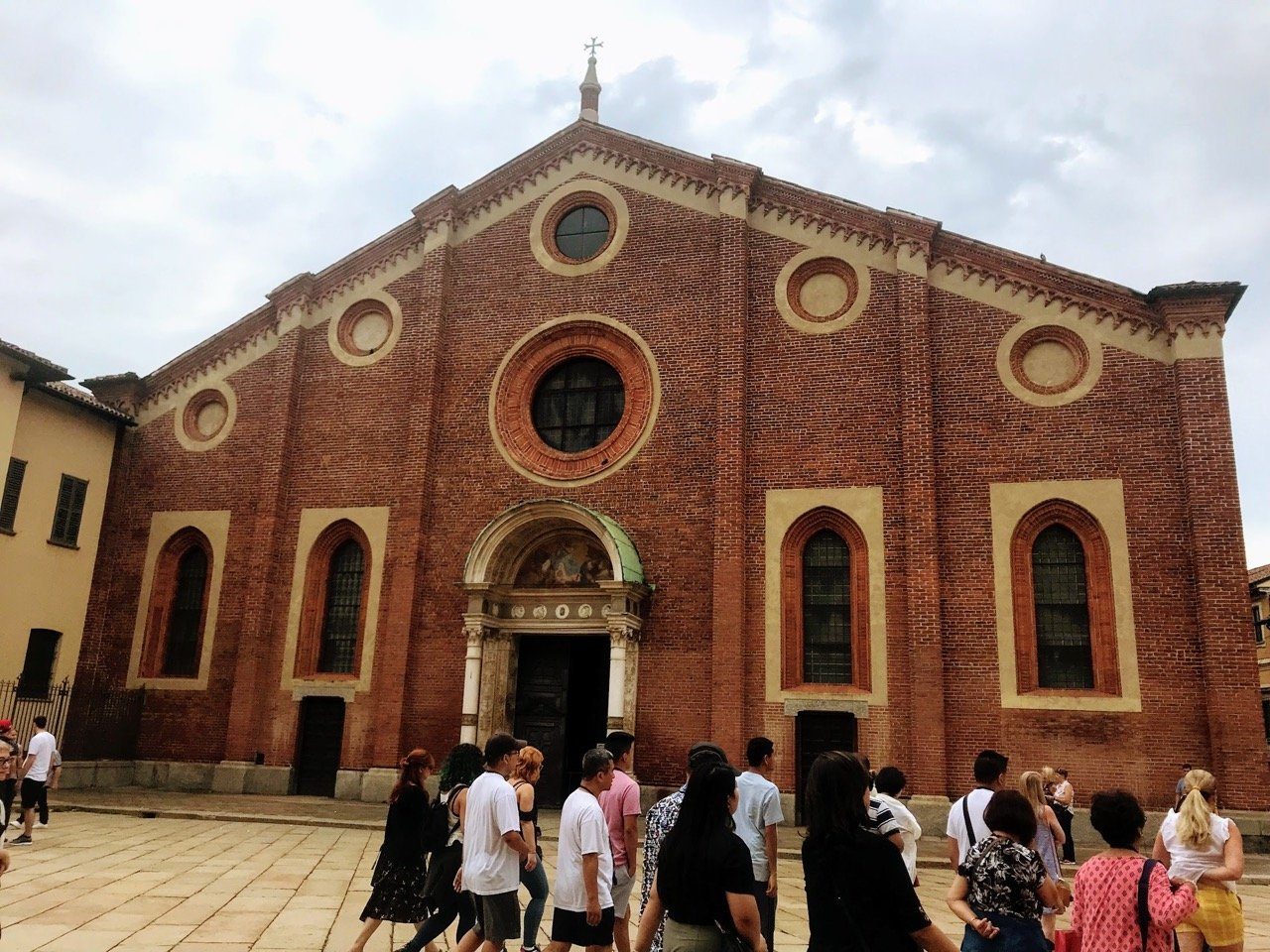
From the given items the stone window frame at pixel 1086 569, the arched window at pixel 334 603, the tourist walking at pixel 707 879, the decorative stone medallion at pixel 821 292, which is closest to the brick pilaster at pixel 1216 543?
the stone window frame at pixel 1086 569

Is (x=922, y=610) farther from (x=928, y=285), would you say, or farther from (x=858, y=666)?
(x=928, y=285)

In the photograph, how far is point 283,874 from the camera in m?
10.9

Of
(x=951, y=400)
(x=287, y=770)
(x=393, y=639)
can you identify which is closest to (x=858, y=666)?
(x=951, y=400)

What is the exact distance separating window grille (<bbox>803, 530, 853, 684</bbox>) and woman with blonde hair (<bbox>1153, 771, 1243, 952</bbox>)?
10.4 metres

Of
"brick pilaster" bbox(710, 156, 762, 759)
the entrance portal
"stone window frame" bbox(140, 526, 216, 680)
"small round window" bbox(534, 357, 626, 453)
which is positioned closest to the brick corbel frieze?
"brick pilaster" bbox(710, 156, 762, 759)

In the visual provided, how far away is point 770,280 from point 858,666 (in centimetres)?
735

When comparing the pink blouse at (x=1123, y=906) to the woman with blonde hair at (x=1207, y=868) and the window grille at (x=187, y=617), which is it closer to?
the woman with blonde hair at (x=1207, y=868)

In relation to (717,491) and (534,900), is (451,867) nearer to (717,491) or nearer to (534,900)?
(534,900)

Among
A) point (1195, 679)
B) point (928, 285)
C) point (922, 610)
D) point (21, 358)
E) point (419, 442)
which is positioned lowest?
point (1195, 679)

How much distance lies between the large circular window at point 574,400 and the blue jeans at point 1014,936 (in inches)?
556

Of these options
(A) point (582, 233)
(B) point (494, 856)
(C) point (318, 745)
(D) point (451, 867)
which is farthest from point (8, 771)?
(A) point (582, 233)

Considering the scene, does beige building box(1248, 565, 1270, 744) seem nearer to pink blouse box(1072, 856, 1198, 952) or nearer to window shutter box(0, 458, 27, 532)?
pink blouse box(1072, 856, 1198, 952)

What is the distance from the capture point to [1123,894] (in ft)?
14.8

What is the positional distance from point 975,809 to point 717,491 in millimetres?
11273
